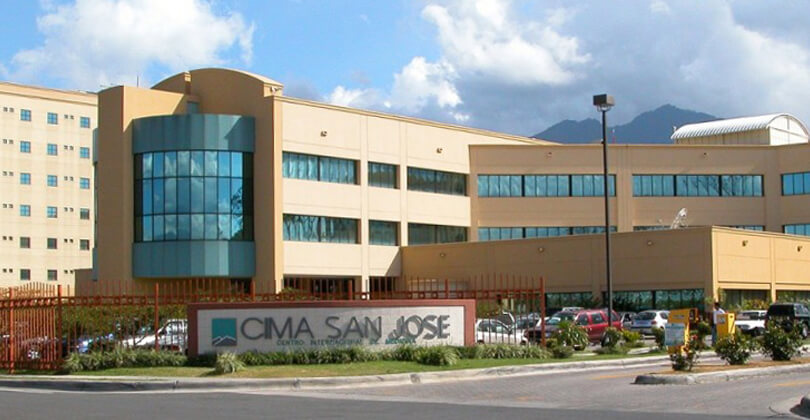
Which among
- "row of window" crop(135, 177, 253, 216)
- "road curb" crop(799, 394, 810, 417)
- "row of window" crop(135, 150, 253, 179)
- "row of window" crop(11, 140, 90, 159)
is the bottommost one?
"road curb" crop(799, 394, 810, 417)

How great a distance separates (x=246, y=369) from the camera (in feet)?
84.9

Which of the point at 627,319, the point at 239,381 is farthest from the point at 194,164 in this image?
the point at 239,381

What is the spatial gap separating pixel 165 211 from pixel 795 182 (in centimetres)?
3917

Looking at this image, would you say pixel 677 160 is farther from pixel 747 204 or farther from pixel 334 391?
pixel 334 391

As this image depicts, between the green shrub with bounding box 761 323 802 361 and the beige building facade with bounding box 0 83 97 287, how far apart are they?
7979 centimetres

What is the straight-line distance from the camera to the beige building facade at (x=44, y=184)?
3836 inches

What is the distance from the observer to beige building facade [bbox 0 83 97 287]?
320 ft

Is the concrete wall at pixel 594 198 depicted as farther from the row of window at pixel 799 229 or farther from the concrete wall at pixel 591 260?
the concrete wall at pixel 591 260

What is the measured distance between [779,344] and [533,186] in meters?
42.8

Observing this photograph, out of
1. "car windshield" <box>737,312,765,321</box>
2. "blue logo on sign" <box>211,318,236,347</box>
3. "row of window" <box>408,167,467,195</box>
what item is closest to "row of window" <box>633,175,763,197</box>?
"row of window" <box>408,167,467,195</box>

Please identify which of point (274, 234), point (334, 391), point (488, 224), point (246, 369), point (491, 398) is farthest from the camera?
point (488, 224)

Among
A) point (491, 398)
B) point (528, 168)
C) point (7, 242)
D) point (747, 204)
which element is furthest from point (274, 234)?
point (7, 242)

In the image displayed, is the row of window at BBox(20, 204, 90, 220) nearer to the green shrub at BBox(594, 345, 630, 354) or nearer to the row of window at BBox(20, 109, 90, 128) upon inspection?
the row of window at BBox(20, 109, 90, 128)

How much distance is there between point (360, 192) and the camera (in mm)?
64125
